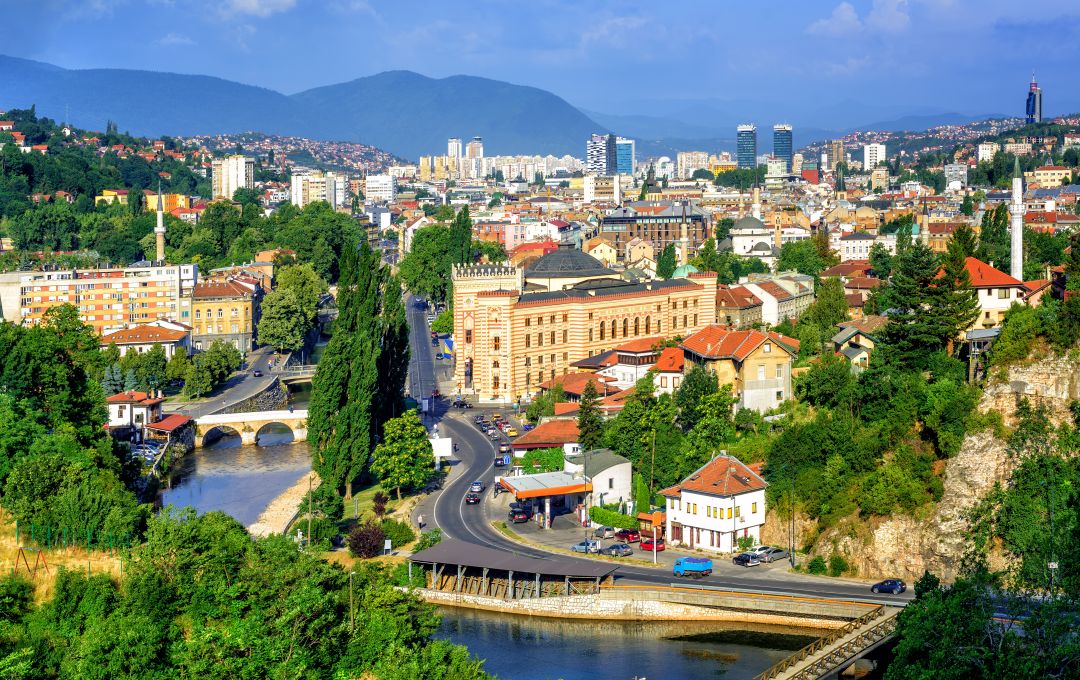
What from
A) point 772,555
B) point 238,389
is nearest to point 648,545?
point 772,555

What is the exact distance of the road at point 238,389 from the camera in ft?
161

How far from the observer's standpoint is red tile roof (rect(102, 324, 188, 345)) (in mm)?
55469

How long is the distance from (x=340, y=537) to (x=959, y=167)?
112358 mm

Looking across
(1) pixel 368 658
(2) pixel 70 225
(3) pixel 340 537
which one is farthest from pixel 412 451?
(2) pixel 70 225

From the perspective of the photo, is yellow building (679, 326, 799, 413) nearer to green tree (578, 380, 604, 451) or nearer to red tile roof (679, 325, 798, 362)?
red tile roof (679, 325, 798, 362)

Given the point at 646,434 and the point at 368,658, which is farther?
the point at 646,434

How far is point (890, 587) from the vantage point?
26.9 m

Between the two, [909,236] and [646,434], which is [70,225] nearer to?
[909,236]

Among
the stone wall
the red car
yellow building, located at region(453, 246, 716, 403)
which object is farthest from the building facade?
the red car

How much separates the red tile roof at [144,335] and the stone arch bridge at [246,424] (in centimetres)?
978

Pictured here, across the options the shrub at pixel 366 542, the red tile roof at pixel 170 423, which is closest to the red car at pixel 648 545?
the shrub at pixel 366 542

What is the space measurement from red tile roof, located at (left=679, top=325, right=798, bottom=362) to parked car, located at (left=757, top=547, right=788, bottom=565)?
834cm

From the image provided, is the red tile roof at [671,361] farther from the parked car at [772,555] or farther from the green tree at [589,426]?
the parked car at [772,555]

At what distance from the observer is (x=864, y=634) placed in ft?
79.4
